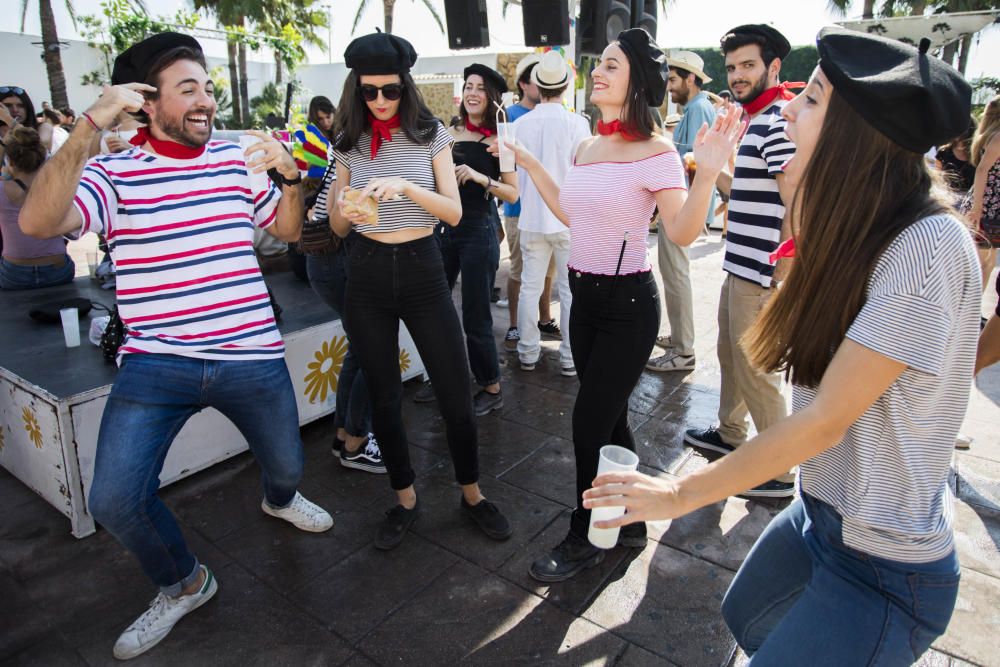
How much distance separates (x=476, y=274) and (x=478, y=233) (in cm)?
27

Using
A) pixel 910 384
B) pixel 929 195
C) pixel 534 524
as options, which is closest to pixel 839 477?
pixel 910 384

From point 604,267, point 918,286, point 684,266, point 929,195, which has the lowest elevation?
point 684,266

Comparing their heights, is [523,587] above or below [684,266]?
below

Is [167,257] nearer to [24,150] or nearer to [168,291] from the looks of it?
[168,291]

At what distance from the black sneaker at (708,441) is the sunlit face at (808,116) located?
8.62 ft

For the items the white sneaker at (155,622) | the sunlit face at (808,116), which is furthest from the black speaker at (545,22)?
the white sneaker at (155,622)

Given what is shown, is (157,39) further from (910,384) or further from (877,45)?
(910,384)

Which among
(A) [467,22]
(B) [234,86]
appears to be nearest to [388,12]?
(B) [234,86]

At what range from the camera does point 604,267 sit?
2.51 meters

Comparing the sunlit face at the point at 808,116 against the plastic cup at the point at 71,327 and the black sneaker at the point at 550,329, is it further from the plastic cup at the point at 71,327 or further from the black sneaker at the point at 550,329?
the black sneaker at the point at 550,329

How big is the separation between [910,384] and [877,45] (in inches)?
25.8

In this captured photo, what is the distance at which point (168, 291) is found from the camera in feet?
7.41

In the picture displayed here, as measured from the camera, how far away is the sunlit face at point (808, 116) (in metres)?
1.27

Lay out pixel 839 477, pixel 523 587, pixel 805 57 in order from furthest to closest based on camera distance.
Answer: pixel 805 57
pixel 523 587
pixel 839 477
